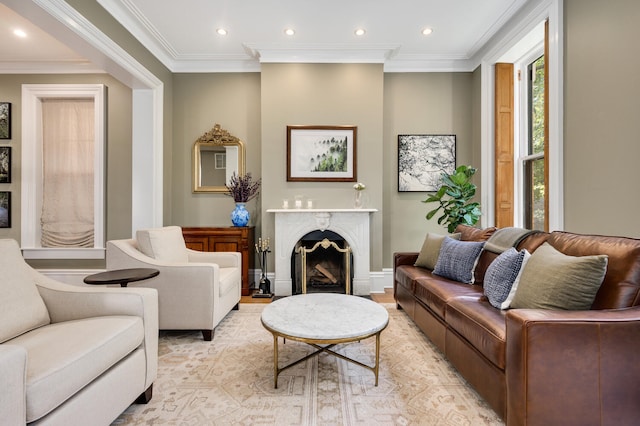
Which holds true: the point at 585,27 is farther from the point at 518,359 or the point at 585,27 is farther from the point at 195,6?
the point at 195,6

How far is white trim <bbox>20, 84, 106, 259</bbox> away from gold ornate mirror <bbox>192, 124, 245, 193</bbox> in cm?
118

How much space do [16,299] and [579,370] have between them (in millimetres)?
2569

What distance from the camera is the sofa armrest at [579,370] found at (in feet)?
4.26

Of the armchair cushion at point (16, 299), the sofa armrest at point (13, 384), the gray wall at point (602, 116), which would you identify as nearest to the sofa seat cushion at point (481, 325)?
the gray wall at point (602, 116)

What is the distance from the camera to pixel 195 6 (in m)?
3.20

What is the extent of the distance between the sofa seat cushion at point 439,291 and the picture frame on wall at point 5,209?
5.15 metres

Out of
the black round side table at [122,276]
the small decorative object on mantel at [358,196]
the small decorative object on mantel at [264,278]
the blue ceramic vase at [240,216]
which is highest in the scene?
the small decorative object on mantel at [358,196]

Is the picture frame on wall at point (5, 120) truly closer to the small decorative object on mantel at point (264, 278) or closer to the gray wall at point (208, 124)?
the gray wall at point (208, 124)

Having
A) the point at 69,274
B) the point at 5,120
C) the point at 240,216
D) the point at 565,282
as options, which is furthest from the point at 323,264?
the point at 5,120

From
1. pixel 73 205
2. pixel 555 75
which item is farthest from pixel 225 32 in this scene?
pixel 555 75

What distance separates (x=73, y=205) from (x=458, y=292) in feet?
15.6

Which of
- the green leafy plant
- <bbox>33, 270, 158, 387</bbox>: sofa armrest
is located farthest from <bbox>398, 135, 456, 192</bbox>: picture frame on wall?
<bbox>33, 270, 158, 387</bbox>: sofa armrest

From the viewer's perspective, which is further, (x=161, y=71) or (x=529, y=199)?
(x=161, y=71)

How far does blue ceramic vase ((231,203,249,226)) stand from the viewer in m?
4.06
